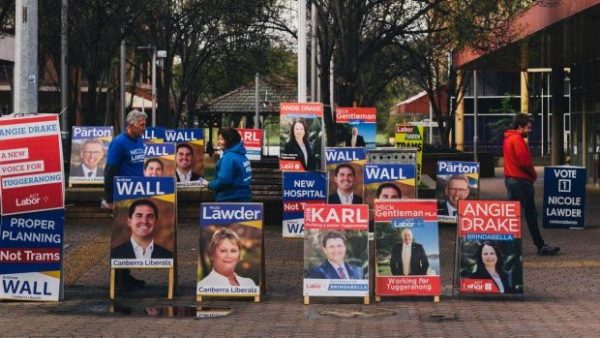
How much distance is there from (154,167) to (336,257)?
11121mm

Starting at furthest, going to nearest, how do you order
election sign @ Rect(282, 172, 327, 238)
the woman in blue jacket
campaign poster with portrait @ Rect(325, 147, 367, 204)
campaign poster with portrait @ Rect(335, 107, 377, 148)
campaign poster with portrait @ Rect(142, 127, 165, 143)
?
campaign poster with portrait @ Rect(335, 107, 377, 148) → campaign poster with portrait @ Rect(142, 127, 165, 143) → campaign poster with portrait @ Rect(325, 147, 367, 204) → election sign @ Rect(282, 172, 327, 238) → the woman in blue jacket

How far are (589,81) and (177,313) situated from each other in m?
28.3

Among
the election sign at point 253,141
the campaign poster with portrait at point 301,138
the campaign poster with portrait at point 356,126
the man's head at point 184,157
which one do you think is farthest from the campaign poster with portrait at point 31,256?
the campaign poster with portrait at point 356,126

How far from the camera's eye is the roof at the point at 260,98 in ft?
201

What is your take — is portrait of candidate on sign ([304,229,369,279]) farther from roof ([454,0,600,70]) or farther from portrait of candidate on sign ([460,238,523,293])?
roof ([454,0,600,70])

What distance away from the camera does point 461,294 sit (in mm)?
13602

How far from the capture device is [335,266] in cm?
1308

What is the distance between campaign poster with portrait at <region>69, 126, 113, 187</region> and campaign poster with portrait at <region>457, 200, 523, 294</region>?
14.2 m

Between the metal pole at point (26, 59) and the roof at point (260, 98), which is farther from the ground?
the roof at point (260, 98)

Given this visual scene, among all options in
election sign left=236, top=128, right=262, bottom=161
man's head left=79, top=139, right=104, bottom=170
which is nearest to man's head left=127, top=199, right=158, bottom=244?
man's head left=79, top=139, right=104, bottom=170

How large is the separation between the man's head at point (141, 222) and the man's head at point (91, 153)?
13.3m

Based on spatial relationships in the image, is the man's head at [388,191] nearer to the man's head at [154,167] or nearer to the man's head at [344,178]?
the man's head at [344,178]

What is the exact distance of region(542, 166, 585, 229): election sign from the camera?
22.5 meters

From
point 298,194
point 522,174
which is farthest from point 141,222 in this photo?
point 298,194
